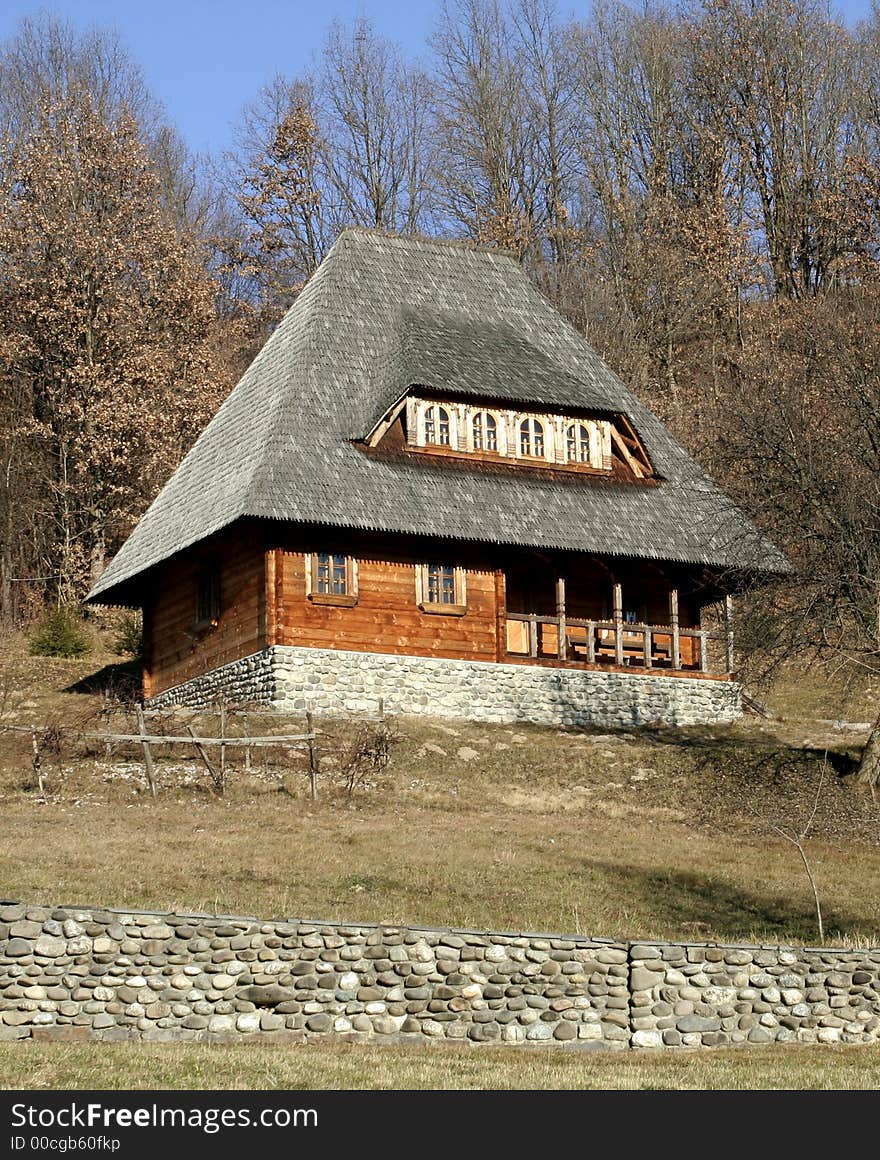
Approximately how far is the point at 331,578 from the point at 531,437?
5910 millimetres

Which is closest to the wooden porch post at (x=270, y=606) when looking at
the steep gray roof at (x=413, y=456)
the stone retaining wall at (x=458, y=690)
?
the stone retaining wall at (x=458, y=690)

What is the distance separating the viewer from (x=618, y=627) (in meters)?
37.3

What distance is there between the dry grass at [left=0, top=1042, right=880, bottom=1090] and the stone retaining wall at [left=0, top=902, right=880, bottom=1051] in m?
0.54

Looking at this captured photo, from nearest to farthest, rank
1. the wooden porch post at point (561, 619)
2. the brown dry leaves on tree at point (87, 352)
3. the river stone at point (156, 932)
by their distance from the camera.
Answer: the river stone at point (156, 932), the wooden porch post at point (561, 619), the brown dry leaves on tree at point (87, 352)

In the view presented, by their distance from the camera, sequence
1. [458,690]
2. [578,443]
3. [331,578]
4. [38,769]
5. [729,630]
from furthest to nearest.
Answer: [578,443] → [729,630] → [458,690] → [331,578] → [38,769]

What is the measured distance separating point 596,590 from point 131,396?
14.8 meters

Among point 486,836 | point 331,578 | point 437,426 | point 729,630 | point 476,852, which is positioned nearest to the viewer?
point 476,852

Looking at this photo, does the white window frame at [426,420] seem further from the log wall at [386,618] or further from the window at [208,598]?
the window at [208,598]

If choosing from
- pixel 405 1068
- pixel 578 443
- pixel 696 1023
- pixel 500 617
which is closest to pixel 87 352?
pixel 578 443

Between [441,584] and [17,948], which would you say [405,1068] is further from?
[441,584]

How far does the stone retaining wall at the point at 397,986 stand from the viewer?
18.1 m

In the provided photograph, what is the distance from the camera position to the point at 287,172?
65062 millimetres

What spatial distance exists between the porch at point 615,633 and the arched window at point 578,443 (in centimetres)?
264

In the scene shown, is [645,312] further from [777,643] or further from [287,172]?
[777,643]
